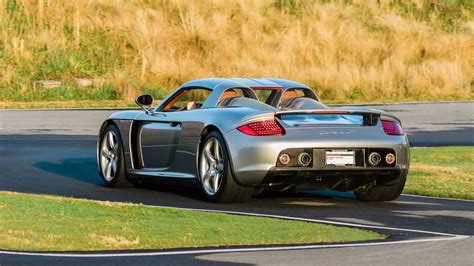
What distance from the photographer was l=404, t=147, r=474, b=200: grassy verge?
14.3m

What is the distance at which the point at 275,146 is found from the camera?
12344 millimetres

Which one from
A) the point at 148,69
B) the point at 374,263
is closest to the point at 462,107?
the point at 148,69

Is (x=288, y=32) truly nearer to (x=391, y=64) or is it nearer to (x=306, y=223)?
(x=391, y=64)

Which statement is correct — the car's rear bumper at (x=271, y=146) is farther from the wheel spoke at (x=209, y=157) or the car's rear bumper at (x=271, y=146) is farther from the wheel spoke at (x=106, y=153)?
the wheel spoke at (x=106, y=153)

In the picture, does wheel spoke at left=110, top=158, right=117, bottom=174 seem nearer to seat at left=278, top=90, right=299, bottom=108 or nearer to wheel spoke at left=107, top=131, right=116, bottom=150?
wheel spoke at left=107, top=131, right=116, bottom=150

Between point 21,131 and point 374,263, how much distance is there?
16.5 metres

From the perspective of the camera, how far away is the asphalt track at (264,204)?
9.12 metres

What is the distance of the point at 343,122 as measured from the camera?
41.7 feet

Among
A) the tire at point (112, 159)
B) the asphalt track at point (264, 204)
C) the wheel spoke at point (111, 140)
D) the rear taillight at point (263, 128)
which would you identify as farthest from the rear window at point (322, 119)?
the wheel spoke at point (111, 140)

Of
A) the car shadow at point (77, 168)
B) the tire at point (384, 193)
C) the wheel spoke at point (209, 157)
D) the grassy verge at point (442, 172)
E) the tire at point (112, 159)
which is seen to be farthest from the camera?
the car shadow at point (77, 168)

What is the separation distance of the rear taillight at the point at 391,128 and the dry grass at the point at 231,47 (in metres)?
22.2

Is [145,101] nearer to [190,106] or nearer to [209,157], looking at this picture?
[190,106]

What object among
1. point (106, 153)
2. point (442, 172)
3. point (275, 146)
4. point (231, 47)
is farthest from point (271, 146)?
point (231, 47)

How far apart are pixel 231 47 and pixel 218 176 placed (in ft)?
89.7
